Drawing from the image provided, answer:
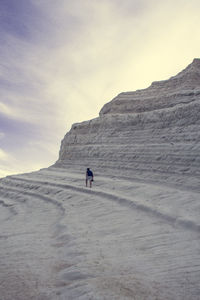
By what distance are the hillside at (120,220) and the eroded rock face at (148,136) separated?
72 millimetres

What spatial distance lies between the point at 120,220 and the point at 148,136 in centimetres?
974

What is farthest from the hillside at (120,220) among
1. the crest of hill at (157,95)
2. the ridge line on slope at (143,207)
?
the crest of hill at (157,95)

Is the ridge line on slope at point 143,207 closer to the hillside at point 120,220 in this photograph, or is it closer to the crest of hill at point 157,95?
the hillside at point 120,220

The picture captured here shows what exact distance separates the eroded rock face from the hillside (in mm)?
72

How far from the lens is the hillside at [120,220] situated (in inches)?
165

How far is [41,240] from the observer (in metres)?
7.14

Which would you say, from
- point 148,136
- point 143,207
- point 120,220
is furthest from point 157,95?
point 120,220

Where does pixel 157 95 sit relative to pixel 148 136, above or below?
above

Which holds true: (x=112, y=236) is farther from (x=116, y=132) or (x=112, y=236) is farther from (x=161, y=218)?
(x=116, y=132)

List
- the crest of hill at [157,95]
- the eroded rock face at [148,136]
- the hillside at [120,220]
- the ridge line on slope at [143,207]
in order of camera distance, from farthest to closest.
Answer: the crest of hill at [157,95] → the eroded rock face at [148,136] → the ridge line on slope at [143,207] → the hillside at [120,220]

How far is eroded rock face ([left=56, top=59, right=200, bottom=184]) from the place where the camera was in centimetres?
1422

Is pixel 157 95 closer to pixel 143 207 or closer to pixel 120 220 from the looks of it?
pixel 143 207

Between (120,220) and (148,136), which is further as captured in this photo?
(148,136)

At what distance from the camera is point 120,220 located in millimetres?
8219
